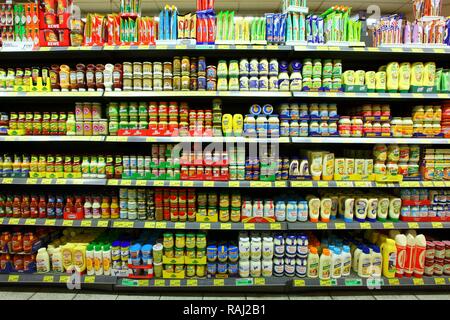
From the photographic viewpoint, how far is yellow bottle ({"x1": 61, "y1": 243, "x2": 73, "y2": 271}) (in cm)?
230

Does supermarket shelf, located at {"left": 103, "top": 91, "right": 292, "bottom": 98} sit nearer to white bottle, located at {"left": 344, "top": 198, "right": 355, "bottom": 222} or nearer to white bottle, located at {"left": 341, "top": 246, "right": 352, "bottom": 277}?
white bottle, located at {"left": 344, "top": 198, "right": 355, "bottom": 222}

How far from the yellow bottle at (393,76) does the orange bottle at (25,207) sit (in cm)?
338

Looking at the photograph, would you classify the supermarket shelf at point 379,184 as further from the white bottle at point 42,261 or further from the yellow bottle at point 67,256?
the white bottle at point 42,261

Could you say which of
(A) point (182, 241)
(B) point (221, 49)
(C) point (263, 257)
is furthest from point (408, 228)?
(B) point (221, 49)

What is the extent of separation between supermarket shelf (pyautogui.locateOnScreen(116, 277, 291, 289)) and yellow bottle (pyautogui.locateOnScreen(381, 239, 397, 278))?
885 millimetres

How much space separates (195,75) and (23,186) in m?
2.19

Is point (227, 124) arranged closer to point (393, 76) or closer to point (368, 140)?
point (368, 140)

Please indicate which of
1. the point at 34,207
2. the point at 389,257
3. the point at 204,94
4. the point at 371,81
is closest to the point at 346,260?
the point at 389,257

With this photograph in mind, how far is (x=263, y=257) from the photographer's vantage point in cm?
229

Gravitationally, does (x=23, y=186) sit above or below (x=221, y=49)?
below

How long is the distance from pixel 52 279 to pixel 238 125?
→ 83.5 inches

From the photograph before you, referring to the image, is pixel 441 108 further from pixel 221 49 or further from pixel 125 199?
pixel 125 199

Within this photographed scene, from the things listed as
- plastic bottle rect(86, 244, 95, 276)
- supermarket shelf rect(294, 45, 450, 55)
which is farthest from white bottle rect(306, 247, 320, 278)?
plastic bottle rect(86, 244, 95, 276)

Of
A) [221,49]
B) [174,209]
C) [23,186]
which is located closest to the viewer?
[221,49]
